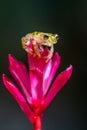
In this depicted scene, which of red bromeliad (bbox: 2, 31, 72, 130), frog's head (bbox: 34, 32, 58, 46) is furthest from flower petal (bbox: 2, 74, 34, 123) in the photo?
frog's head (bbox: 34, 32, 58, 46)

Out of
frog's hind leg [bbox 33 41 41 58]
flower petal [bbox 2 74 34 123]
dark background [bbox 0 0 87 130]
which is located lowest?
dark background [bbox 0 0 87 130]

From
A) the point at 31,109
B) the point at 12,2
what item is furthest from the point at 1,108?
the point at 31,109

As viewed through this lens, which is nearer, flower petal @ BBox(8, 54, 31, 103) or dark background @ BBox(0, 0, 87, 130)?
flower petal @ BBox(8, 54, 31, 103)

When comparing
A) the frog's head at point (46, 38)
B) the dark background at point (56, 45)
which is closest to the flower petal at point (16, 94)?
the frog's head at point (46, 38)

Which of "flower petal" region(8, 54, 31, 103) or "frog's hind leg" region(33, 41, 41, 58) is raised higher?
"frog's hind leg" region(33, 41, 41, 58)

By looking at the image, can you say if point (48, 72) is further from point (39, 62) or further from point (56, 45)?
point (56, 45)

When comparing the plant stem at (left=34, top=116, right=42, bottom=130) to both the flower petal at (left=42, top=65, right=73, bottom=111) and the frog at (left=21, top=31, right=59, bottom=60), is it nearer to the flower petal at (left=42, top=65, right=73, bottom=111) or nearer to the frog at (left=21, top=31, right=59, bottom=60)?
the flower petal at (left=42, top=65, right=73, bottom=111)

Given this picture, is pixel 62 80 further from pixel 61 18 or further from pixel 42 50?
pixel 61 18

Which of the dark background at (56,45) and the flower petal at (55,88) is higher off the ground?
the flower petal at (55,88)

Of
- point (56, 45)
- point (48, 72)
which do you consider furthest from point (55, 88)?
point (56, 45)

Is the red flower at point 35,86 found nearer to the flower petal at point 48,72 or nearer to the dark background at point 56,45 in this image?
the flower petal at point 48,72
